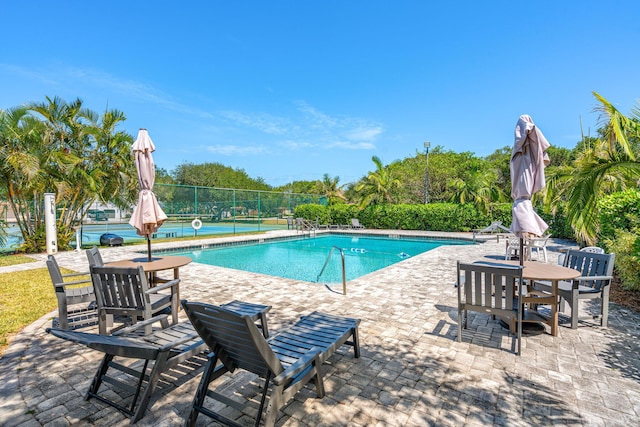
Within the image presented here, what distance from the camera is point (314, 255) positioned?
12.8m

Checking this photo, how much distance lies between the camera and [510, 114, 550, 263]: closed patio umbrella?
12.7 feet

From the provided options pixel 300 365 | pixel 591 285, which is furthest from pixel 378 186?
pixel 300 365

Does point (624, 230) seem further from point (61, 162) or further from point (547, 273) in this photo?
point (61, 162)

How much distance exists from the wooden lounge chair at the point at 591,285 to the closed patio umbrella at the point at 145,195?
579 cm

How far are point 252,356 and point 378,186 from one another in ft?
63.5

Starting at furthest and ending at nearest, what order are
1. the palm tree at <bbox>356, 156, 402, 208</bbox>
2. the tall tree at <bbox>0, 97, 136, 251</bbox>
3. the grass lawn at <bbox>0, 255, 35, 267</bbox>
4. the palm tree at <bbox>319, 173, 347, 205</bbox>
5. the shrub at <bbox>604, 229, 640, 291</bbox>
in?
the palm tree at <bbox>319, 173, 347, 205</bbox>, the palm tree at <bbox>356, 156, 402, 208</bbox>, the tall tree at <bbox>0, 97, 136, 251</bbox>, the grass lawn at <bbox>0, 255, 35, 267</bbox>, the shrub at <bbox>604, 229, 640, 291</bbox>

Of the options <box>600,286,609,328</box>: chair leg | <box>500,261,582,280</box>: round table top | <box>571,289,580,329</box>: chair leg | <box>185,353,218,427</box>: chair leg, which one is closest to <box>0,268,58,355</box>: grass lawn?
<box>185,353,218,427</box>: chair leg

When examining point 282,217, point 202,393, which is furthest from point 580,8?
point 282,217

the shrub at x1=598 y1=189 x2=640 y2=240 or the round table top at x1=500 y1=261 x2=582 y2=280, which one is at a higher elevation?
the shrub at x1=598 y1=189 x2=640 y2=240

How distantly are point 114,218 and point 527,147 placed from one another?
16669 mm

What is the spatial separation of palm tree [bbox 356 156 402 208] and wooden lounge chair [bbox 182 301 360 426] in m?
18.7

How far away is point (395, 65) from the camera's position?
17.5m

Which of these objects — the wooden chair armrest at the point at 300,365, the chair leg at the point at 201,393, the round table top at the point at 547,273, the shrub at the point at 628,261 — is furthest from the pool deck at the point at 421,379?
the shrub at the point at 628,261

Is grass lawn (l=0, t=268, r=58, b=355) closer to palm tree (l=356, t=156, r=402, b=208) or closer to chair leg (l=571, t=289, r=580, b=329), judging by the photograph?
chair leg (l=571, t=289, r=580, b=329)
